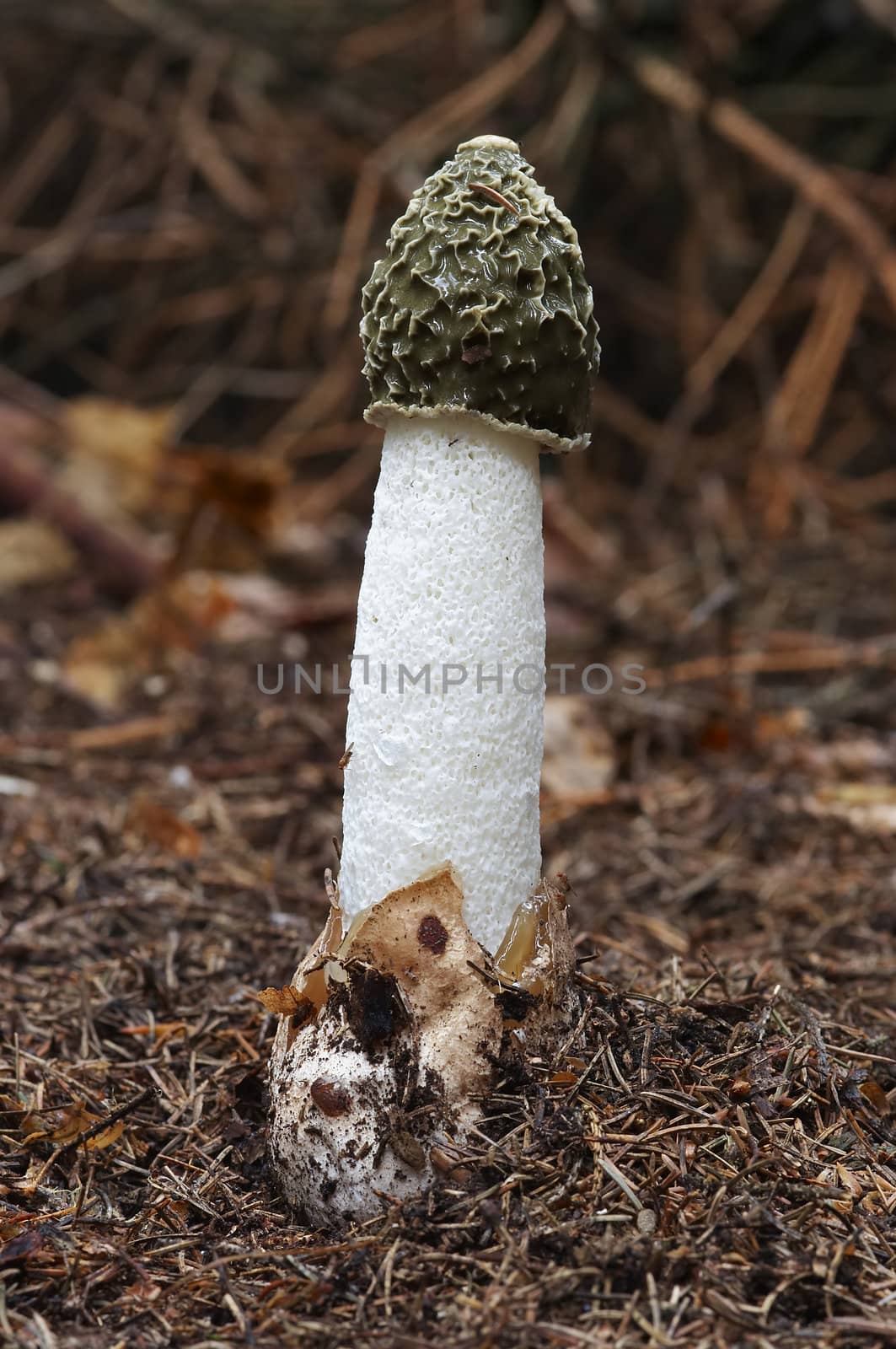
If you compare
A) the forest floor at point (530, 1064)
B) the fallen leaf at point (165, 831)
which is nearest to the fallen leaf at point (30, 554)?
the forest floor at point (530, 1064)

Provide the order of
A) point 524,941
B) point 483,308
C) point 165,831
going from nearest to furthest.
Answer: point 483,308, point 524,941, point 165,831

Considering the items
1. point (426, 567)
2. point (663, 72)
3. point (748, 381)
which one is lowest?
point (426, 567)

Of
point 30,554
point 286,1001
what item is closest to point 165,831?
point 286,1001

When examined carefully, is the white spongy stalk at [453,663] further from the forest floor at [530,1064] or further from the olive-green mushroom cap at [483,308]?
the forest floor at [530,1064]

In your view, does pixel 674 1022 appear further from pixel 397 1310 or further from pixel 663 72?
pixel 663 72

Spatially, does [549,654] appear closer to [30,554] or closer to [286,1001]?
[30,554]

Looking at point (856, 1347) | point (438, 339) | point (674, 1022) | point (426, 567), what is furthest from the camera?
point (674, 1022)

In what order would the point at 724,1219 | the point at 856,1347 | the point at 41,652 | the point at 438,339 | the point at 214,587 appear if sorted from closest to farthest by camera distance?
the point at 856,1347 < the point at 724,1219 < the point at 438,339 < the point at 41,652 < the point at 214,587

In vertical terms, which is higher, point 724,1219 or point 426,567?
point 426,567

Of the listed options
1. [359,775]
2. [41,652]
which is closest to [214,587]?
[41,652]
